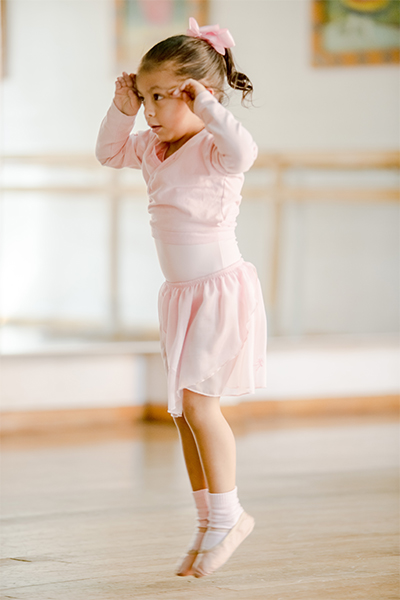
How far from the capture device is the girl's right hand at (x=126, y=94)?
1.29m

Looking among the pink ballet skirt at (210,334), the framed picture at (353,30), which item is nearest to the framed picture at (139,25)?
the framed picture at (353,30)

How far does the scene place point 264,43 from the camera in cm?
270

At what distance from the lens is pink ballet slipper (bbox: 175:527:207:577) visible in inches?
47.5

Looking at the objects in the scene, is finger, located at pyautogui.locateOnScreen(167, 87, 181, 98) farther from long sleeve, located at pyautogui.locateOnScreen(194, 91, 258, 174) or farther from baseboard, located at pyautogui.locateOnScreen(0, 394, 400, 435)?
baseboard, located at pyautogui.locateOnScreen(0, 394, 400, 435)

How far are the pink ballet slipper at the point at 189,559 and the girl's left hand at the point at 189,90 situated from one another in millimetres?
707

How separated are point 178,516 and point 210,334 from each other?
0.70m

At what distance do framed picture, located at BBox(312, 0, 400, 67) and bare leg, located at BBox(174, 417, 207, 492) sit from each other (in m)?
1.84

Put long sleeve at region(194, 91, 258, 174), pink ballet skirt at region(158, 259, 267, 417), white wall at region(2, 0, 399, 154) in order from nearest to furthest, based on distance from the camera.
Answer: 1. long sleeve at region(194, 91, 258, 174)
2. pink ballet skirt at region(158, 259, 267, 417)
3. white wall at region(2, 0, 399, 154)

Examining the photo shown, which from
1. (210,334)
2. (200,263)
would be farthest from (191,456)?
(200,263)

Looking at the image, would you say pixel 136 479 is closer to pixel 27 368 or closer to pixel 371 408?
pixel 27 368

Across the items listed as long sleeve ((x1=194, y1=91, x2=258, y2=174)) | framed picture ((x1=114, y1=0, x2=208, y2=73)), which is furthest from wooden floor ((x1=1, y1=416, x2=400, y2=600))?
framed picture ((x1=114, y1=0, x2=208, y2=73))

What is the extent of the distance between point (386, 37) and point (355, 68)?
16cm

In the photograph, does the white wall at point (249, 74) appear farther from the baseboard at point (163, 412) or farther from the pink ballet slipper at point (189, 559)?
the pink ballet slipper at point (189, 559)

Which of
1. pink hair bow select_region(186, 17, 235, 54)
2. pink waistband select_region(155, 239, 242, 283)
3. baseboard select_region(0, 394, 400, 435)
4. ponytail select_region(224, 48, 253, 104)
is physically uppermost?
pink hair bow select_region(186, 17, 235, 54)
